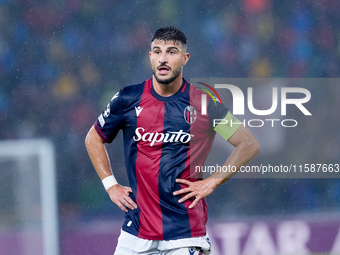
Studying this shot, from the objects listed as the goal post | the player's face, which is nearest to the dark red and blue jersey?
the player's face

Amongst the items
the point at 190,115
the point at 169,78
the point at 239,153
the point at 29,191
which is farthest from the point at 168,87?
the point at 29,191

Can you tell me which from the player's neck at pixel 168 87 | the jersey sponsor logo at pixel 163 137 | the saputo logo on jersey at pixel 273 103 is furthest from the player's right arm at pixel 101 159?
the saputo logo on jersey at pixel 273 103

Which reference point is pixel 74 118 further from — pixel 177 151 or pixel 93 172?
pixel 177 151

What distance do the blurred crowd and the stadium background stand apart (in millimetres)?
10

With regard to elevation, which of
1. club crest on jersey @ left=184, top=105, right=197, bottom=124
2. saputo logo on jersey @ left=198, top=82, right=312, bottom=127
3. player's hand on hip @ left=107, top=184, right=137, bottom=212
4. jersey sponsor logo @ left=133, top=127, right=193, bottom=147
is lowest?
player's hand on hip @ left=107, top=184, right=137, bottom=212

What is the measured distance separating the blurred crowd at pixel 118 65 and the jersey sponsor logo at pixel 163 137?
272 cm

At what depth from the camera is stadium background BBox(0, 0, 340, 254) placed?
18.8 ft

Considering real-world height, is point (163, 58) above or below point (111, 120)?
above

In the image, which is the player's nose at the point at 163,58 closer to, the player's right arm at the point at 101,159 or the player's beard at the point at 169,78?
the player's beard at the point at 169,78

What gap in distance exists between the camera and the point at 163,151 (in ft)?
9.35

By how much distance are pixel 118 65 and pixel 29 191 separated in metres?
1.57

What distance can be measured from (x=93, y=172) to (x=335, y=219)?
2.37 metres

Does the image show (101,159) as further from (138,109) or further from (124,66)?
(124,66)

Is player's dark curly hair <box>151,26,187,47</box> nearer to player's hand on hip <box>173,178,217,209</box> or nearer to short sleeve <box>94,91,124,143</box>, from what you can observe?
short sleeve <box>94,91,124,143</box>
